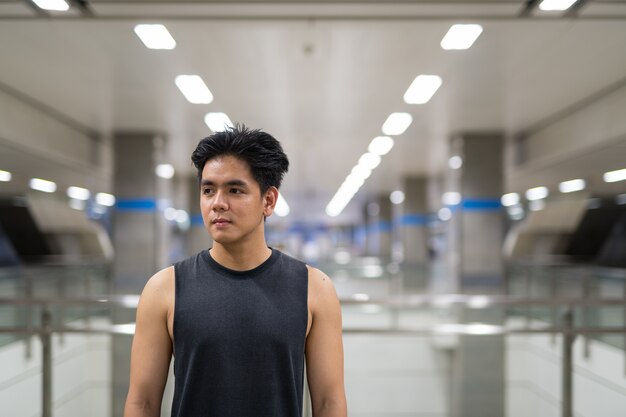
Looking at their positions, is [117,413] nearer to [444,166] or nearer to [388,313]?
[388,313]

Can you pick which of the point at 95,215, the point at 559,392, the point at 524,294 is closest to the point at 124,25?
the point at 559,392

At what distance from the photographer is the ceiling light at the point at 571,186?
1390 centimetres

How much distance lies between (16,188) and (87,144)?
15.8ft

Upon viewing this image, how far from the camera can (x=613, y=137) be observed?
23.2 feet

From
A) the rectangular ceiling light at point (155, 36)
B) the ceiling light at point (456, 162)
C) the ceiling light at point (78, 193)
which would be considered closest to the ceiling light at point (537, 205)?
the ceiling light at point (456, 162)

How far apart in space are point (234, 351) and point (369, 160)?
12524 mm

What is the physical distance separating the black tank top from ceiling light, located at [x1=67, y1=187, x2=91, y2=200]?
15.8 metres

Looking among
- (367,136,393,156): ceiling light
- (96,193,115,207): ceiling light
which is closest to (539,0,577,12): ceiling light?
(367,136,393,156): ceiling light

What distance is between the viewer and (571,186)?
14938 millimetres

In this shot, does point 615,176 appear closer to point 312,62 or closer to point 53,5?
point 312,62

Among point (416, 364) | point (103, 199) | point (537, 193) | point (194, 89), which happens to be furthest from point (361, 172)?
point (416, 364)

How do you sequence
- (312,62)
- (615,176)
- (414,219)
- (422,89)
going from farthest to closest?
1. (414,219)
2. (615,176)
3. (422,89)
4. (312,62)

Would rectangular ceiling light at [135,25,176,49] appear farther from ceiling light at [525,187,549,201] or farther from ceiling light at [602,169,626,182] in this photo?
ceiling light at [525,187,549,201]

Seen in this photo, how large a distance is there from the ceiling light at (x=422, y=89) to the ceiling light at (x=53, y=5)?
3.97 metres
